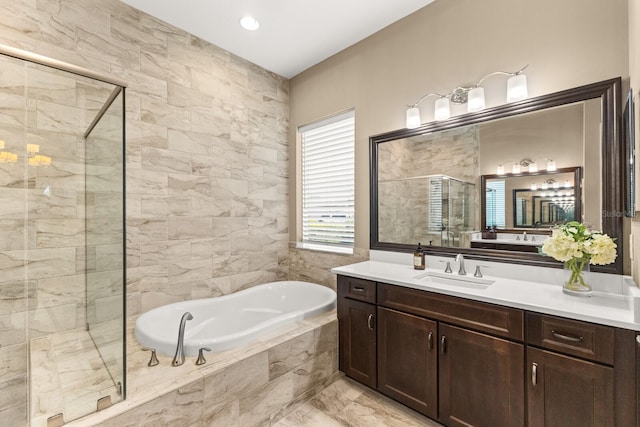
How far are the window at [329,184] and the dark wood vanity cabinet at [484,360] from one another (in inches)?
38.7

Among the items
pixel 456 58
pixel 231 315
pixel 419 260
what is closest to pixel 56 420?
pixel 231 315

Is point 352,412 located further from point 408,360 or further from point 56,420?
point 56,420

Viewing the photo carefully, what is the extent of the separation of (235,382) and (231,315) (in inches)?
45.1

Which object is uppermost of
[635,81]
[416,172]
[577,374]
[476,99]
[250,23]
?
[250,23]

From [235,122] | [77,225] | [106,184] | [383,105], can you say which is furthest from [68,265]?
[383,105]

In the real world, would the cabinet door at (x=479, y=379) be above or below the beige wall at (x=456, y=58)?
below

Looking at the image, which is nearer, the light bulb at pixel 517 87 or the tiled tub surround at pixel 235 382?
the tiled tub surround at pixel 235 382

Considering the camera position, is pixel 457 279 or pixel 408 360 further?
pixel 457 279

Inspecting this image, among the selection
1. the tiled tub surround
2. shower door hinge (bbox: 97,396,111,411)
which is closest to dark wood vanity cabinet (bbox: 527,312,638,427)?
the tiled tub surround

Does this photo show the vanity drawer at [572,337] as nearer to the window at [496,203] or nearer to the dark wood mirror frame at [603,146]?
the dark wood mirror frame at [603,146]

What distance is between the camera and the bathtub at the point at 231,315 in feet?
6.08

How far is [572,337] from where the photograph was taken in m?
1.29

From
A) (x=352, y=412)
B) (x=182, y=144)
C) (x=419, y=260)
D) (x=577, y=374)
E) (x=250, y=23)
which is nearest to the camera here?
(x=577, y=374)

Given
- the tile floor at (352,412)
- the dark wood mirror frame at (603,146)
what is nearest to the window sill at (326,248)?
the dark wood mirror frame at (603,146)
